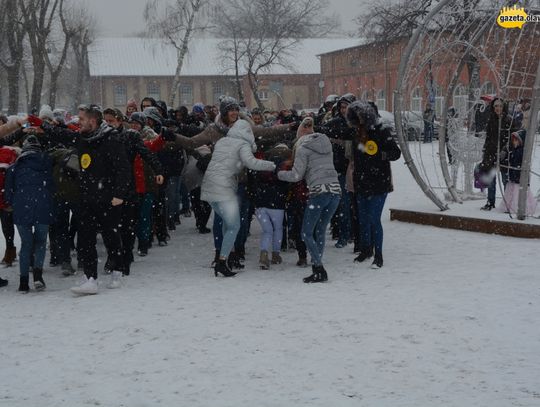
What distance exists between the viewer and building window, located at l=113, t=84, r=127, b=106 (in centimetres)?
7169

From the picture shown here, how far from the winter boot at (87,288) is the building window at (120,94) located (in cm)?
6545

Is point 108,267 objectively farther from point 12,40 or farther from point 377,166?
point 12,40

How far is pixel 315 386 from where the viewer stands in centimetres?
519

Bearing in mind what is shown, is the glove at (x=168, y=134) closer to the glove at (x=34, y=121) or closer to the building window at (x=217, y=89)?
the glove at (x=34, y=121)

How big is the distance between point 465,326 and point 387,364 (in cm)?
111

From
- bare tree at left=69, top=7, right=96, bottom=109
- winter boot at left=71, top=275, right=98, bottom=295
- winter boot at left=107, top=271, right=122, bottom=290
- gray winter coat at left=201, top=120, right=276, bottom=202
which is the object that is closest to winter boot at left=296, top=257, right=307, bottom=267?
gray winter coat at left=201, top=120, right=276, bottom=202

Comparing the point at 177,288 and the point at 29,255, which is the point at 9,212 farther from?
the point at 177,288

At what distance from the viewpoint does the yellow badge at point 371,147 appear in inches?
343

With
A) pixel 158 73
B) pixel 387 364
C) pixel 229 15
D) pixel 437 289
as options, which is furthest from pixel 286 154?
pixel 158 73

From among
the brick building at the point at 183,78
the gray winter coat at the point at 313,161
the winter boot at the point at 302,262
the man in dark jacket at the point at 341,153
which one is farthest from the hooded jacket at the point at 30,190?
the brick building at the point at 183,78

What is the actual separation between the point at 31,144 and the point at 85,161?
0.81 meters

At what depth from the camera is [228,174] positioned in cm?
850

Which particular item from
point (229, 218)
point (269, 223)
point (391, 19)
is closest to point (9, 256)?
point (229, 218)

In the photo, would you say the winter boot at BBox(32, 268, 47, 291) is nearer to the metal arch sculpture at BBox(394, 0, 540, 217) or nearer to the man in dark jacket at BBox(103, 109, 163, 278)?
the man in dark jacket at BBox(103, 109, 163, 278)
